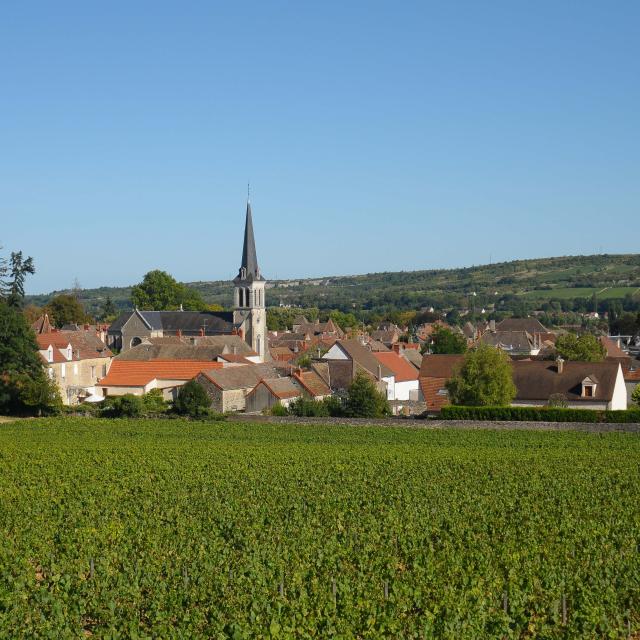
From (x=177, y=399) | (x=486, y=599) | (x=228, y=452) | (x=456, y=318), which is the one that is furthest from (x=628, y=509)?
(x=456, y=318)

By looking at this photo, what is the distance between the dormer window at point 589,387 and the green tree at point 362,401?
11220 millimetres

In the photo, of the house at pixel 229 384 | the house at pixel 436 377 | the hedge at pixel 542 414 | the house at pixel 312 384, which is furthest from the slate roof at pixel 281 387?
the hedge at pixel 542 414

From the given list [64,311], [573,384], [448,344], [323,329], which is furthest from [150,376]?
[323,329]

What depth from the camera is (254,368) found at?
60.6 metres

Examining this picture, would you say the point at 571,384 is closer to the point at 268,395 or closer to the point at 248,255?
the point at 268,395

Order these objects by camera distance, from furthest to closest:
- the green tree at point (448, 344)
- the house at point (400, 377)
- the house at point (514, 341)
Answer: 1. the house at point (514, 341)
2. the green tree at point (448, 344)
3. the house at point (400, 377)

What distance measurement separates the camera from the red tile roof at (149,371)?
205ft

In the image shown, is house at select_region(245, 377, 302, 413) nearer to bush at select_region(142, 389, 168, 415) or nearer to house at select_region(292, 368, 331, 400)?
house at select_region(292, 368, 331, 400)

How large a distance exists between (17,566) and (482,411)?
34.8 m

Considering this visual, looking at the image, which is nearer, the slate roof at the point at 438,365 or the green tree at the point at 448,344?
the slate roof at the point at 438,365

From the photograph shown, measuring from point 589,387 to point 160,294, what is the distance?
74.1 metres

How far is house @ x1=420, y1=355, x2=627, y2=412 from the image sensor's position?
5262 cm

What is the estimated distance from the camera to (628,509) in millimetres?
22453

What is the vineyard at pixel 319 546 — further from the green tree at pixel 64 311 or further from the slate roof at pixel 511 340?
the green tree at pixel 64 311
